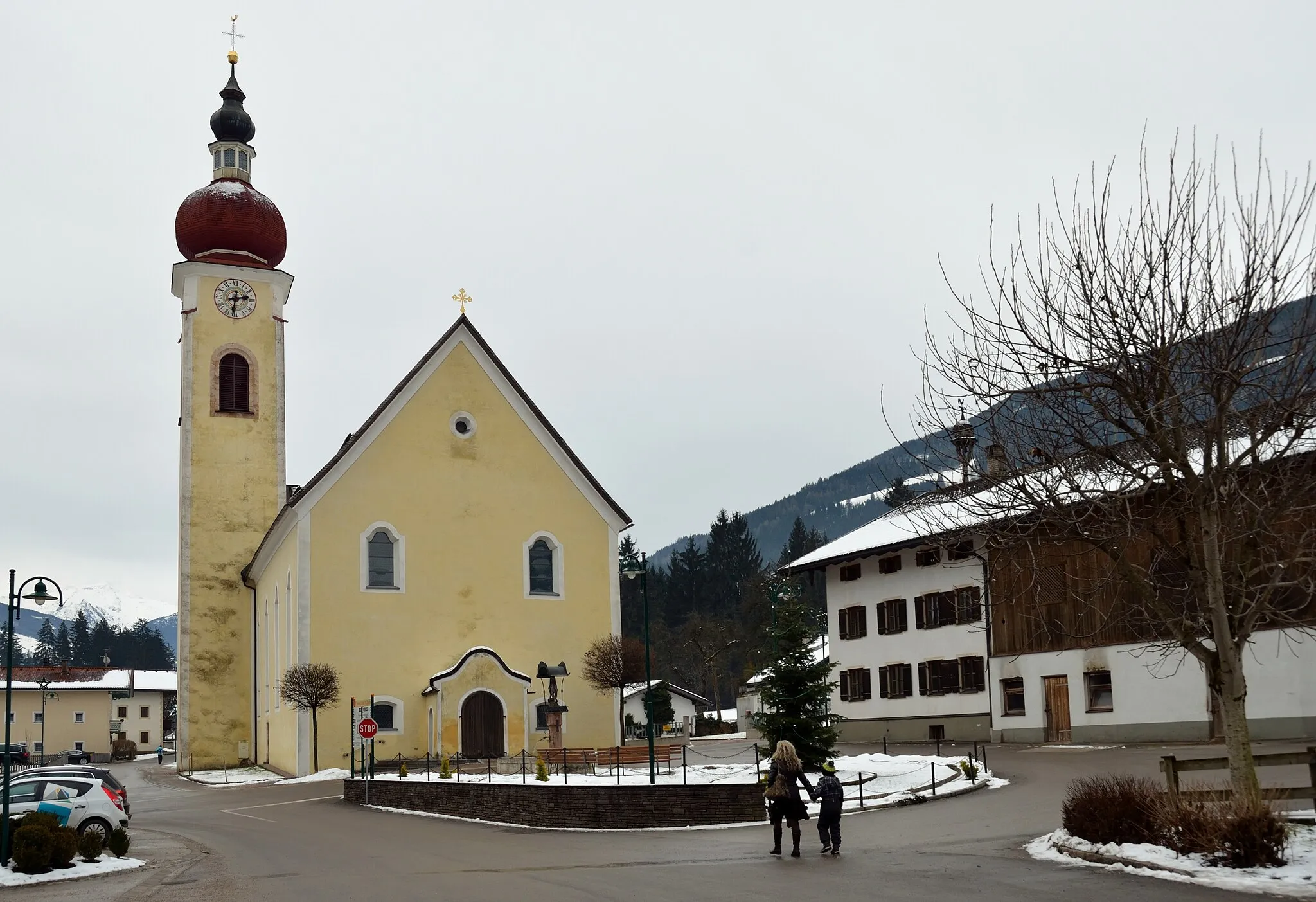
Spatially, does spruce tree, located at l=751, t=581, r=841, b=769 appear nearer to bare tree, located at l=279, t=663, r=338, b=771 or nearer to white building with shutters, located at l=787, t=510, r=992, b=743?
white building with shutters, located at l=787, t=510, r=992, b=743

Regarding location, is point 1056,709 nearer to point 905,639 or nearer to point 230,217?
point 905,639

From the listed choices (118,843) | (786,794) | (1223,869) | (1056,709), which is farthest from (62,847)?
(1056,709)

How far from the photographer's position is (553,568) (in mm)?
46125

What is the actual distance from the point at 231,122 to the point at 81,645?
141 meters

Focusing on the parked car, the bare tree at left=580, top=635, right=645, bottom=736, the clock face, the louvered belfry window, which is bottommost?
the parked car

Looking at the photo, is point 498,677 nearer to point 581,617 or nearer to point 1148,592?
point 581,617

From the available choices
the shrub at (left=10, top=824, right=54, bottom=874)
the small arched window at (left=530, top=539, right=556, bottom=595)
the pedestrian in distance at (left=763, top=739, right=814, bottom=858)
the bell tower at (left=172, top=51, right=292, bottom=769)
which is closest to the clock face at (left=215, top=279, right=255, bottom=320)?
the bell tower at (left=172, top=51, right=292, bottom=769)

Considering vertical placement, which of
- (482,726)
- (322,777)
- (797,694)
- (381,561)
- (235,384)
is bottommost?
(322,777)

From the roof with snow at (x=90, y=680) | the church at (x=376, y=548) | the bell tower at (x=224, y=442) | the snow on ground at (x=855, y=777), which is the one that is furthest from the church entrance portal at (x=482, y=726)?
the roof with snow at (x=90, y=680)

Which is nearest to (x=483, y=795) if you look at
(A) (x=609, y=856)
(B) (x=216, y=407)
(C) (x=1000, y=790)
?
(A) (x=609, y=856)

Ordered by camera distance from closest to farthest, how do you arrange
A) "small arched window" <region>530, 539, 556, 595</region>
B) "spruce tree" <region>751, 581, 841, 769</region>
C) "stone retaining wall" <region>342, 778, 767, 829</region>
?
"stone retaining wall" <region>342, 778, 767, 829</region>, "spruce tree" <region>751, 581, 841, 769</region>, "small arched window" <region>530, 539, 556, 595</region>

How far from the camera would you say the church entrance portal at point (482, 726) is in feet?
136

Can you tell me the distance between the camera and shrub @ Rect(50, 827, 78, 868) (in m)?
17.8

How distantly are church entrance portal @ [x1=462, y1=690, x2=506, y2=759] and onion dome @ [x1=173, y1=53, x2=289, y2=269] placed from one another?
23.0 meters
